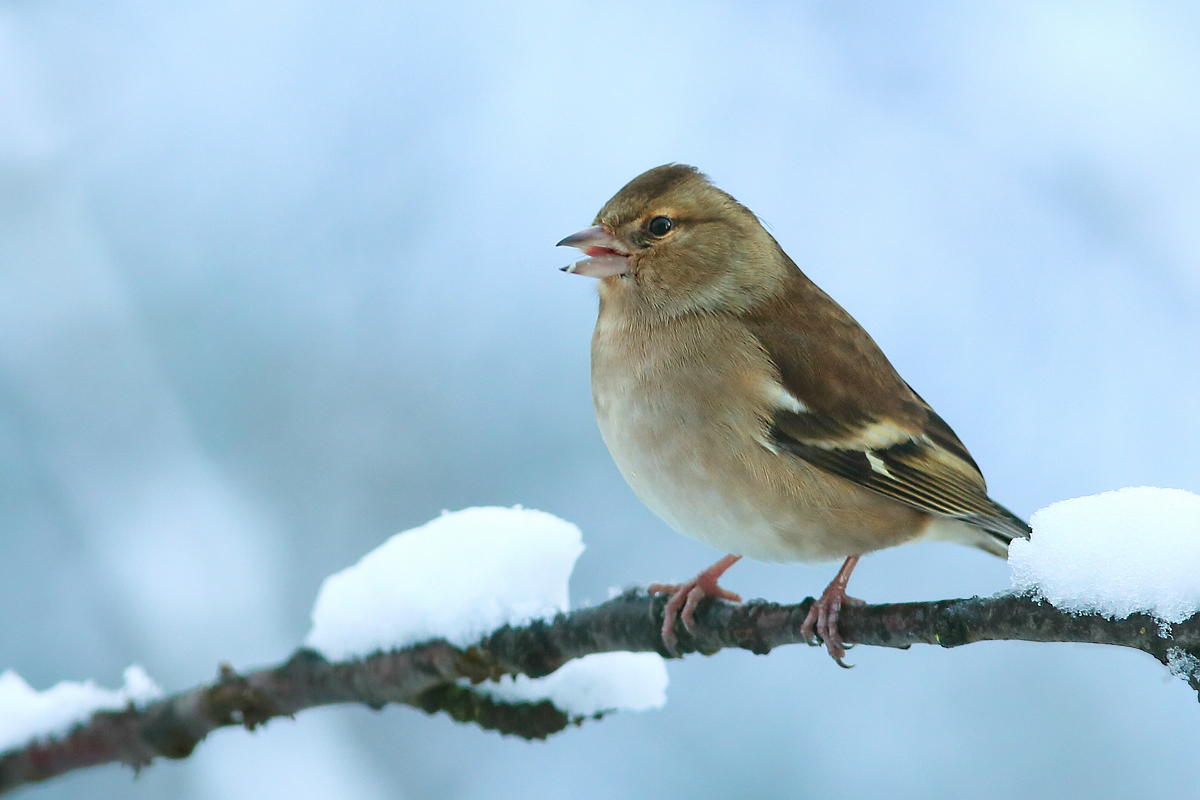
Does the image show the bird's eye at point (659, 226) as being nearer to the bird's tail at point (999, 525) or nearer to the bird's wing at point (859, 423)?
the bird's wing at point (859, 423)

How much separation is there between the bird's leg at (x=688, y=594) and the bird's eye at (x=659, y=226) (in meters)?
0.76

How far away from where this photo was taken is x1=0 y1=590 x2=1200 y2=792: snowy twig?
1.82m

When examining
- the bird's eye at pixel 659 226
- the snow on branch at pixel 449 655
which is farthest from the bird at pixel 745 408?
the snow on branch at pixel 449 655

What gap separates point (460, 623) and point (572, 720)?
0.93 feet

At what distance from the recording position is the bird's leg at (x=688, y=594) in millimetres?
1917

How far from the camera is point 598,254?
94.7 inches

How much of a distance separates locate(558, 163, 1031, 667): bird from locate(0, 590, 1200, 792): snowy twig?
0.28ft

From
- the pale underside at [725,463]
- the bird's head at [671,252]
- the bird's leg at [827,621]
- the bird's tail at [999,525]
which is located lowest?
the bird's leg at [827,621]

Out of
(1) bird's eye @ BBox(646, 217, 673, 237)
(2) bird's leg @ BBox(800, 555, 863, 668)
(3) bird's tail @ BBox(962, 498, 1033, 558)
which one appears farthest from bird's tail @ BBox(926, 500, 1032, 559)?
(1) bird's eye @ BBox(646, 217, 673, 237)

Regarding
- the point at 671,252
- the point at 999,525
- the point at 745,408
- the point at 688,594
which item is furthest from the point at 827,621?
the point at 671,252

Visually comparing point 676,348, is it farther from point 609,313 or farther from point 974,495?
point 974,495

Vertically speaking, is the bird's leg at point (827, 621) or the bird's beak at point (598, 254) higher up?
the bird's beak at point (598, 254)

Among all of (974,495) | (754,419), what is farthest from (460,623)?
(974,495)

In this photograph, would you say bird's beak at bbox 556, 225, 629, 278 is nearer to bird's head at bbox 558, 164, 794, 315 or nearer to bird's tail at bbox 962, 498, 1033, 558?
bird's head at bbox 558, 164, 794, 315
